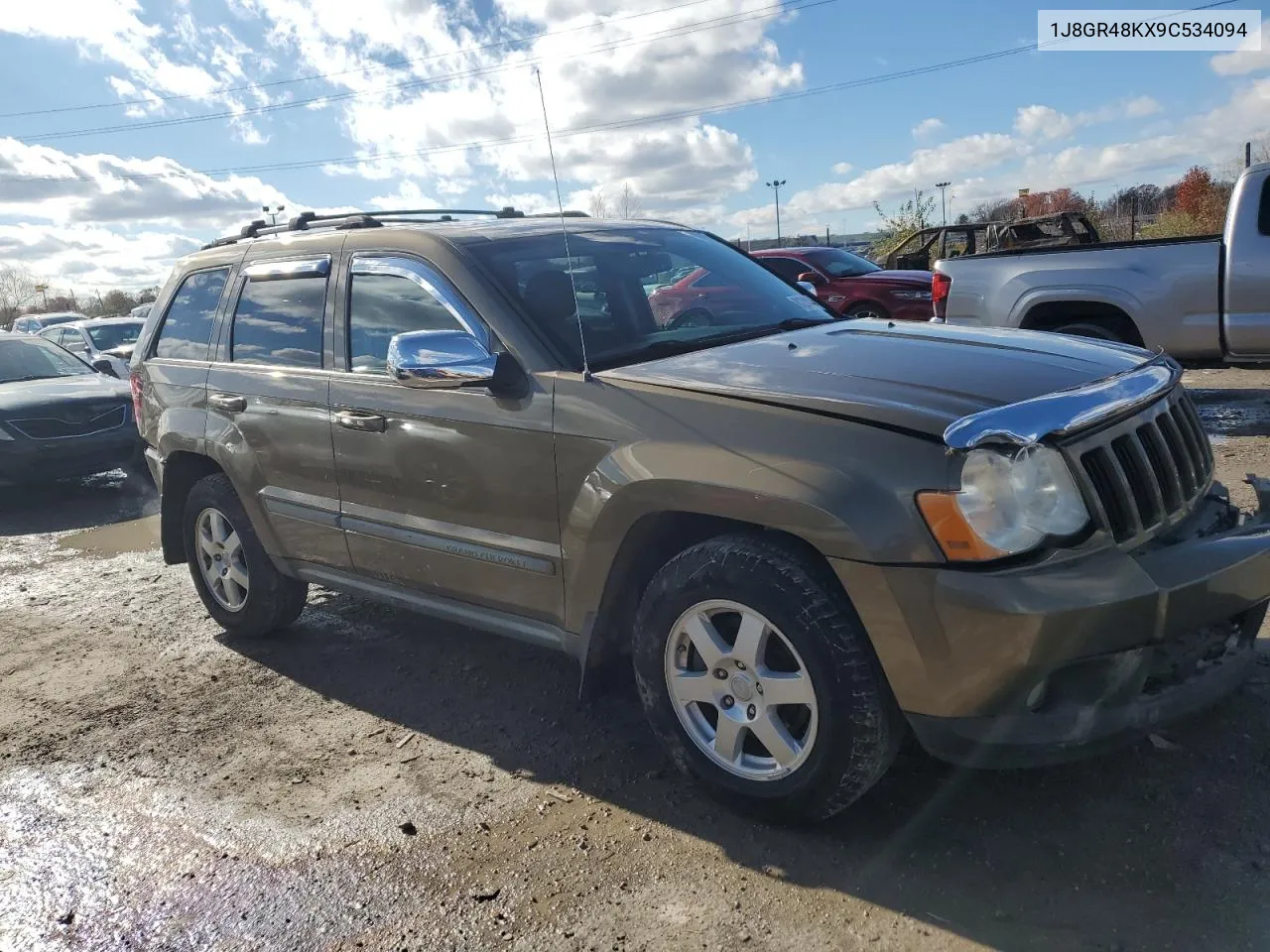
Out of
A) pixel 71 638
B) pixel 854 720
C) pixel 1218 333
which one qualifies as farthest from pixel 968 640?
pixel 1218 333

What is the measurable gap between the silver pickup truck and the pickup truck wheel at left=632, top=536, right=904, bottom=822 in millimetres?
5334

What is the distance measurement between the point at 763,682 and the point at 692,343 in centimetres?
132

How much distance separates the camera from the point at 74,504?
9305mm

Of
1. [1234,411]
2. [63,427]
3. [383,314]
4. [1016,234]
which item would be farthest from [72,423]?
[1016,234]

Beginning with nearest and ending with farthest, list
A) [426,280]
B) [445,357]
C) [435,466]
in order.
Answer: [445,357] → [435,466] → [426,280]

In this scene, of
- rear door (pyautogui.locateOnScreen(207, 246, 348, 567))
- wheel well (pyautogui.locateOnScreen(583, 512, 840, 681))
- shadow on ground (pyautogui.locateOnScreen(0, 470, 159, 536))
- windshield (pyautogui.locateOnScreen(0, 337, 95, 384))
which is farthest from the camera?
windshield (pyautogui.locateOnScreen(0, 337, 95, 384))

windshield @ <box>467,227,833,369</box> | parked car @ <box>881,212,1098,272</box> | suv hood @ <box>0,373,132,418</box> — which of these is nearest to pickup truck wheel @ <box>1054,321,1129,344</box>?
parked car @ <box>881,212,1098,272</box>

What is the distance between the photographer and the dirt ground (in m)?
2.62

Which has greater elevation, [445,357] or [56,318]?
[56,318]

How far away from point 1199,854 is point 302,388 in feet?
11.5

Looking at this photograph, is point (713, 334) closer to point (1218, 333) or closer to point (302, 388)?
point (302, 388)

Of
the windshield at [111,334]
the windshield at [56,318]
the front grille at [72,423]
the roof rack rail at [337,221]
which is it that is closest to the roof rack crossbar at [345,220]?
the roof rack rail at [337,221]

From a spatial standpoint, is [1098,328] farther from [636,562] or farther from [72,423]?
[72,423]

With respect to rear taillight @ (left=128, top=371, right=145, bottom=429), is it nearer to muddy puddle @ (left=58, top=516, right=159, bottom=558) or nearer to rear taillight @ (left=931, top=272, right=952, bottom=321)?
muddy puddle @ (left=58, top=516, right=159, bottom=558)
